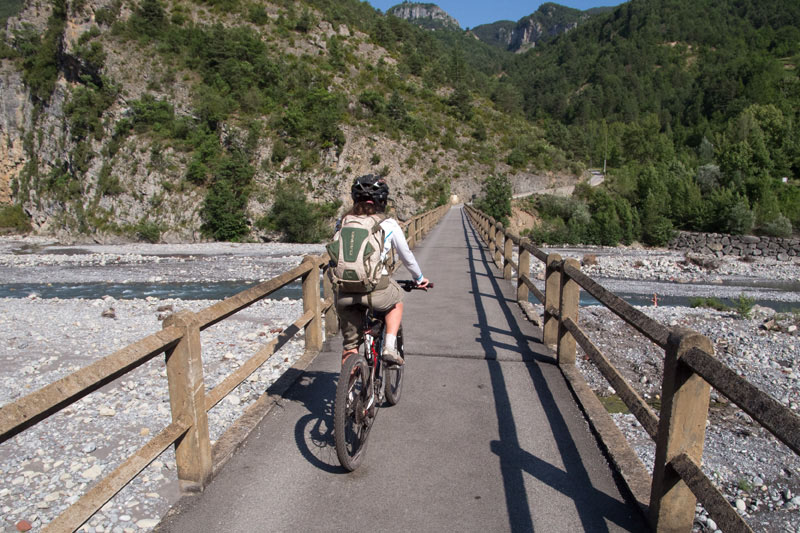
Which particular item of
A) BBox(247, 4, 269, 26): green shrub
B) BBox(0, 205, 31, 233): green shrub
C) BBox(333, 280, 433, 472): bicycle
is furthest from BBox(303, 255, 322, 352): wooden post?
BBox(247, 4, 269, 26): green shrub

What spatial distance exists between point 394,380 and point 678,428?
2.49 meters

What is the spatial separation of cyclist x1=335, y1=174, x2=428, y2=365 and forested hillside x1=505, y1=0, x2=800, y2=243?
136ft

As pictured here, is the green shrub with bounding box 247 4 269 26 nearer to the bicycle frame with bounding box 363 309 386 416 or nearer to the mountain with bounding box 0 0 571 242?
the mountain with bounding box 0 0 571 242

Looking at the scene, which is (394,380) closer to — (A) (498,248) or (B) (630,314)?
(B) (630,314)

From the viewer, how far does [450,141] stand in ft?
214

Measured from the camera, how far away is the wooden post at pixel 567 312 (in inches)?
213

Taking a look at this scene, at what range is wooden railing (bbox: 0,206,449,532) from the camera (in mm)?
1995

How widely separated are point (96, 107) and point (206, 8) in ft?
94.7

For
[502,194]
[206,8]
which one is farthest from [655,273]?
[206,8]

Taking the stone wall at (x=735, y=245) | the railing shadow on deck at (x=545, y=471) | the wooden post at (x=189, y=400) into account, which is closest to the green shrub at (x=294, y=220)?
the stone wall at (x=735, y=245)

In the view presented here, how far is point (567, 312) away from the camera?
18.0 feet

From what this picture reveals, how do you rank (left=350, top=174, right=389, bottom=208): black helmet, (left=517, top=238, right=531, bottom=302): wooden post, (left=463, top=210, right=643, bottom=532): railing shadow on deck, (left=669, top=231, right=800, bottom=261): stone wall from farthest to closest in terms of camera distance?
(left=669, top=231, right=800, bottom=261): stone wall
(left=517, top=238, right=531, bottom=302): wooden post
(left=350, top=174, right=389, bottom=208): black helmet
(left=463, top=210, right=643, bottom=532): railing shadow on deck

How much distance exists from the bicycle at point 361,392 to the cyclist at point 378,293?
0.10 m

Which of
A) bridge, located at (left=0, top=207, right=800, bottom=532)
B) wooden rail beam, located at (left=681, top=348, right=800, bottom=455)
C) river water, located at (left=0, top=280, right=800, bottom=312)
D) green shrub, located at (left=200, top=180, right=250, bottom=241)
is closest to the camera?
wooden rail beam, located at (left=681, top=348, right=800, bottom=455)
